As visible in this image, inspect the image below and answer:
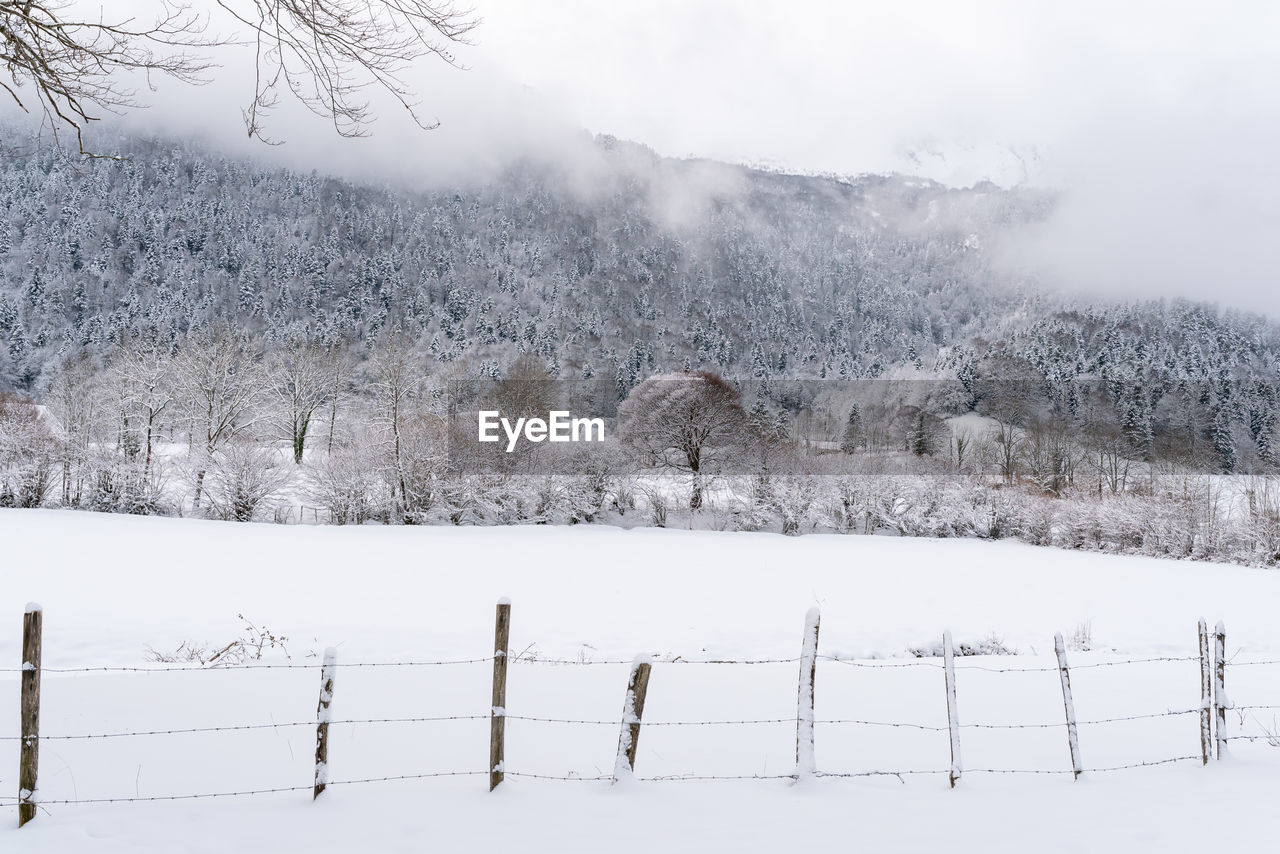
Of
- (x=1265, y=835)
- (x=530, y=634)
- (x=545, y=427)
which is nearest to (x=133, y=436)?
(x=545, y=427)

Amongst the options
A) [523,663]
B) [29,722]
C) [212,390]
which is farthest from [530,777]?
[212,390]

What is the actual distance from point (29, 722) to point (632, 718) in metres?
3.80

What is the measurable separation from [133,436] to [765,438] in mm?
31884

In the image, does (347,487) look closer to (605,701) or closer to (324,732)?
(605,701)

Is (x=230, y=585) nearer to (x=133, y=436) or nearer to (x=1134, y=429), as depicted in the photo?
(x=133, y=436)

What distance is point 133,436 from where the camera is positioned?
30.0 meters

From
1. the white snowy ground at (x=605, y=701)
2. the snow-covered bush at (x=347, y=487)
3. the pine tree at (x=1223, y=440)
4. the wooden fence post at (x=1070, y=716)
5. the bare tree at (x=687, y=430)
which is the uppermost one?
the pine tree at (x=1223, y=440)

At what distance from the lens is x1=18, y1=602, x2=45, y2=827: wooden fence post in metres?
3.89

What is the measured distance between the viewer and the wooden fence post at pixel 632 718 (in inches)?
182

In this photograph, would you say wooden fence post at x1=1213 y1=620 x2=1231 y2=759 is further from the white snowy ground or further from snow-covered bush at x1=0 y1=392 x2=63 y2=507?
snow-covered bush at x1=0 y1=392 x2=63 y2=507

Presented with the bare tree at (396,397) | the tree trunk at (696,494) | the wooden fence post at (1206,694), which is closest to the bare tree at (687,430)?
the tree trunk at (696,494)

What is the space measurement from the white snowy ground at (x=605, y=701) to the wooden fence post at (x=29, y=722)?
14 centimetres

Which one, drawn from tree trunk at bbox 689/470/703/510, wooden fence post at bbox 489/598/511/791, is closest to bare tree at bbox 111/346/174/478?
tree trunk at bbox 689/470/703/510

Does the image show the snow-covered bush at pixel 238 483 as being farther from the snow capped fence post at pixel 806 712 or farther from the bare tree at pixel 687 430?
the snow capped fence post at pixel 806 712
